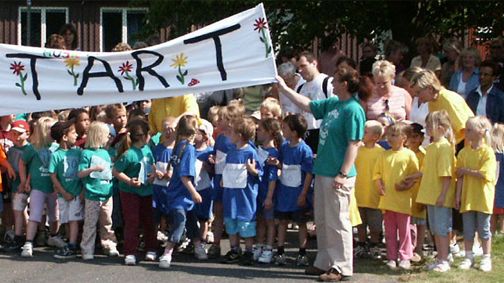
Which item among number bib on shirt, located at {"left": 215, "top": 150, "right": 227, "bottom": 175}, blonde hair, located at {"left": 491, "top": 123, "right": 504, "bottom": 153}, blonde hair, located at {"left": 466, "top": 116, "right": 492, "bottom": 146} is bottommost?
number bib on shirt, located at {"left": 215, "top": 150, "right": 227, "bottom": 175}

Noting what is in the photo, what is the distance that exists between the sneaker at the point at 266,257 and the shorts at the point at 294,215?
1.22ft

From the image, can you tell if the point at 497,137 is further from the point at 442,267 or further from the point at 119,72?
the point at 119,72

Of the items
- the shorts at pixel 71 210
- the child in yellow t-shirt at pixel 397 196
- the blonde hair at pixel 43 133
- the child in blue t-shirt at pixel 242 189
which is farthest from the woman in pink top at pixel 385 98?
the blonde hair at pixel 43 133

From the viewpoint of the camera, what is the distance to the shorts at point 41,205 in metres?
11.3

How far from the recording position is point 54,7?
29.5m

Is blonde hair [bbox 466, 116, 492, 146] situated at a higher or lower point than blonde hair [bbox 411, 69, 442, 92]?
lower

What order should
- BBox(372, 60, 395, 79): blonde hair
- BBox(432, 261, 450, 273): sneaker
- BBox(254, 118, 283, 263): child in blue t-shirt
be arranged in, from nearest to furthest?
BBox(432, 261, 450, 273): sneaker < BBox(254, 118, 283, 263): child in blue t-shirt < BBox(372, 60, 395, 79): blonde hair

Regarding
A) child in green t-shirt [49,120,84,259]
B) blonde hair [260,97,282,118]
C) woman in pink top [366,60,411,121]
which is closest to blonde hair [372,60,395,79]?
woman in pink top [366,60,411,121]

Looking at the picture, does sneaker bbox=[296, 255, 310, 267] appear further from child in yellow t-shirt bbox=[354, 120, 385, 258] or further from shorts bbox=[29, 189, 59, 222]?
shorts bbox=[29, 189, 59, 222]

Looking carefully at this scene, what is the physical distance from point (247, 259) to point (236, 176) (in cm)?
85

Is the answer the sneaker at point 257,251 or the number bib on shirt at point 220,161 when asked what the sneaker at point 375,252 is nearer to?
the sneaker at point 257,251

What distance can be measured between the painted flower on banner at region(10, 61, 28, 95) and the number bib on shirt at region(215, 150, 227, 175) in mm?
2104

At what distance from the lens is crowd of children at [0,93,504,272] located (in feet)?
33.4

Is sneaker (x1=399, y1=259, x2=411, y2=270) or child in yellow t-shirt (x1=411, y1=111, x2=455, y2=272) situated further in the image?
sneaker (x1=399, y1=259, x2=411, y2=270)
